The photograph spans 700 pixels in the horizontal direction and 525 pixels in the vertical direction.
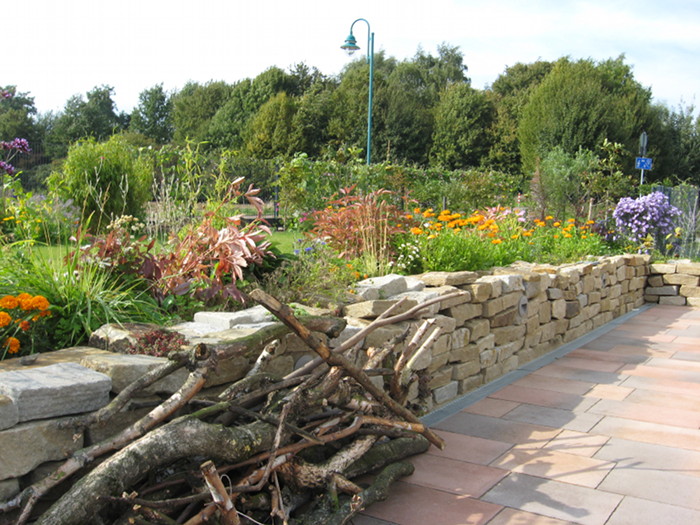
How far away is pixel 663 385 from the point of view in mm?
4805

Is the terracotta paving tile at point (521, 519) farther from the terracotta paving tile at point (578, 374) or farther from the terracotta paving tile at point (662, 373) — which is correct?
the terracotta paving tile at point (662, 373)

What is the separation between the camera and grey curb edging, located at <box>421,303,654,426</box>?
404 cm

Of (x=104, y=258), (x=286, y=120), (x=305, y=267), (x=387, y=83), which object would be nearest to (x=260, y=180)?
(x=305, y=267)

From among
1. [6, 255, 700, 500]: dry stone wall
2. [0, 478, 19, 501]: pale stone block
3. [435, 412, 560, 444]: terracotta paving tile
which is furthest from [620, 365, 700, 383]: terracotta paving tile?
[0, 478, 19, 501]: pale stone block

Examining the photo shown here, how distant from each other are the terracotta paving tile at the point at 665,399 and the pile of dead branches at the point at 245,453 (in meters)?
2.14

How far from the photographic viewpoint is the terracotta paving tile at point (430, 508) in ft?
8.62

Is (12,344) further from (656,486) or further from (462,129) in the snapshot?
(462,129)

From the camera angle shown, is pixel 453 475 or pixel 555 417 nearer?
pixel 453 475

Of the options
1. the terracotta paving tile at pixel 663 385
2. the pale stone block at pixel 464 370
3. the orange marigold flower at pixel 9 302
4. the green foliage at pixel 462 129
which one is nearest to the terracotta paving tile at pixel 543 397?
the pale stone block at pixel 464 370

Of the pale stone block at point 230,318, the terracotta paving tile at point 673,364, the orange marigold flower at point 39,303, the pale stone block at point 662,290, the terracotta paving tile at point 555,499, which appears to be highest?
the orange marigold flower at point 39,303

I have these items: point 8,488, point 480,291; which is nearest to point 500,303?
point 480,291

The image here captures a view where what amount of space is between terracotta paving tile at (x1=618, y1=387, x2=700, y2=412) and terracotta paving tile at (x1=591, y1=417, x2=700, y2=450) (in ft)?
1.61

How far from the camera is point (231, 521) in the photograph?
2.04 meters

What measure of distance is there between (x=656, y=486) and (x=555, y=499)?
0.54 m
